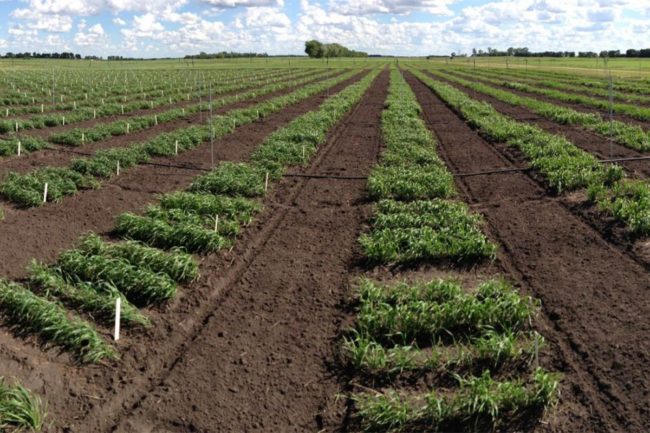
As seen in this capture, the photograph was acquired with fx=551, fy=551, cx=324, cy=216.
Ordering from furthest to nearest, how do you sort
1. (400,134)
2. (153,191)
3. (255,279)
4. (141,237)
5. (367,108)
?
(367,108)
(400,134)
(153,191)
(141,237)
(255,279)

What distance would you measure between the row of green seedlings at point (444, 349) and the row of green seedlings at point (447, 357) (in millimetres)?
10

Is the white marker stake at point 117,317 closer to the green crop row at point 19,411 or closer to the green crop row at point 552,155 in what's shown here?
the green crop row at point 19,411

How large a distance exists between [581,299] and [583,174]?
6509mm

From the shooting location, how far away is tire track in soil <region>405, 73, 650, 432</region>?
5.23 m

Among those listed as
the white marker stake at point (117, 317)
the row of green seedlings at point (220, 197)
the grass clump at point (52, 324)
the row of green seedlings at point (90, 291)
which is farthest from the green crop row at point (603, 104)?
the grass clump at point (52, 324)

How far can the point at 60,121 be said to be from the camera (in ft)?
75.5

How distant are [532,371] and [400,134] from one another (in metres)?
14.6

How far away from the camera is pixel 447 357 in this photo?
5930 millimetres

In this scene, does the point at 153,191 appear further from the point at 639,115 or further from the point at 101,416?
the point at 639,115

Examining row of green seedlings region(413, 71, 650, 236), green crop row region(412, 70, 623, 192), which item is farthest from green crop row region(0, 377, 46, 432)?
green crop row region(412, 70, 623, 192)

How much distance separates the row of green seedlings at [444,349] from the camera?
16.4ft

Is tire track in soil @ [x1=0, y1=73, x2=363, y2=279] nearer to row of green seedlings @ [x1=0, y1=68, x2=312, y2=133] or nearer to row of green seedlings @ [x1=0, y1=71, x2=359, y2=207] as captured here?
row of green seedlings @ [x1=0, y1=71, x2=359, y2=207]

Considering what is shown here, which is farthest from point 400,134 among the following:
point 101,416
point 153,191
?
point 101,416

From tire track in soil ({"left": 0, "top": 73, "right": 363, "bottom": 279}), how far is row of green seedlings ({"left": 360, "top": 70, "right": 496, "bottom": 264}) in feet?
15.8
